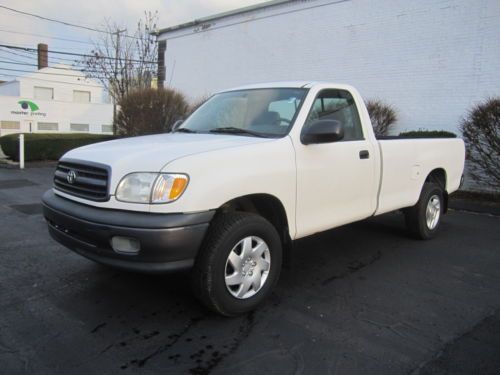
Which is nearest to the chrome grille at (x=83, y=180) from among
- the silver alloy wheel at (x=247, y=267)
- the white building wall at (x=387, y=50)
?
the silver alloy wheel at (x=247, y=267)

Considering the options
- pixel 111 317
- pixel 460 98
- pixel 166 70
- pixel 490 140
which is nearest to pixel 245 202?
pixel 111 317

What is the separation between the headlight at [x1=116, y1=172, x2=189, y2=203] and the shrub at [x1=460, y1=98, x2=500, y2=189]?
25.0 ft

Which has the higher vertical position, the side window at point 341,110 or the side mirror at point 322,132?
the side window at point 341,110

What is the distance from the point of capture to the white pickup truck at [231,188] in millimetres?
3016

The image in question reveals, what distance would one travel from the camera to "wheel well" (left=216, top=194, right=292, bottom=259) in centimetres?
362

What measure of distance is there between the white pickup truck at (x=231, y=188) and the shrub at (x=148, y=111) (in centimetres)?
1062

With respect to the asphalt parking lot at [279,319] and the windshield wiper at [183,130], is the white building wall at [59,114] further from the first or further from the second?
the asphalt parking lot at [279,319]

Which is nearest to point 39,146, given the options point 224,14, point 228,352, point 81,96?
point 224,14

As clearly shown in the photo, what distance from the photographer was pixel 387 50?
1155cm

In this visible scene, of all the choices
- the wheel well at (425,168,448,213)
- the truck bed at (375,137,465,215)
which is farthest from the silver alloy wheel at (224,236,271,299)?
the wheel well at (425,168,448,213)

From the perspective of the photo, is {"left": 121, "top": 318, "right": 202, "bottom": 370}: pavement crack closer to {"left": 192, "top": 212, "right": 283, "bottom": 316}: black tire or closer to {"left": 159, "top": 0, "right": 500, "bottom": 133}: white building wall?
{"left": 192, "top": 212, "right": 283, "bottom": 316}: black tire

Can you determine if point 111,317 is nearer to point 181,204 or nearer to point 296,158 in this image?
point 181,204

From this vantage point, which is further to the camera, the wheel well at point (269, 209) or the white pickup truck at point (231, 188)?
the wheel well at point (269, 209)

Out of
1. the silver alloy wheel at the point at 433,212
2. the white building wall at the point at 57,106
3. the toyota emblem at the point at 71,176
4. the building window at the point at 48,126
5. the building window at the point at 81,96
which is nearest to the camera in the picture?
the toyota emblem at the point at 71,176
